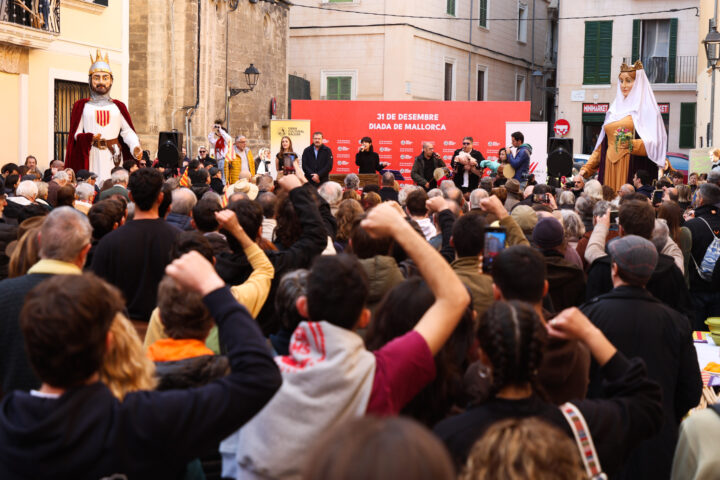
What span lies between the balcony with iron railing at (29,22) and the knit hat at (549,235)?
13.6 metres

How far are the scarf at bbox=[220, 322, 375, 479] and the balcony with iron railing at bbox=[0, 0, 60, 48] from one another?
15.5 m

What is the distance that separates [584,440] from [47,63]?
17.4 m

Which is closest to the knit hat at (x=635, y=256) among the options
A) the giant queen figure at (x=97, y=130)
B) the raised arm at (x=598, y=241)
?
Answer: the raised arm at (x=598, y=241)

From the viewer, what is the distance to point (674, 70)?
33438 millimetres

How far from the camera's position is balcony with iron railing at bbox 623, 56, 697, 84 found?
110 feet

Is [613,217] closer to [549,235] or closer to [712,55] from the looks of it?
[549,235]

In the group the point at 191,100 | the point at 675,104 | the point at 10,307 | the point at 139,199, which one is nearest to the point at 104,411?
the point at 10,307

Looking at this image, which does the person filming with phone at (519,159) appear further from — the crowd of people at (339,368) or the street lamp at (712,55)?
the crowd of people at (339,368)

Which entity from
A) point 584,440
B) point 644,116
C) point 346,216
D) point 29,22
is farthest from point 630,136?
point 584,440

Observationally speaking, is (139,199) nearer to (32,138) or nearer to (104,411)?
(104,411)

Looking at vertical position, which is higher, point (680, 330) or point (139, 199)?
point (139, 199)

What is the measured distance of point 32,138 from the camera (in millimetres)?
18047

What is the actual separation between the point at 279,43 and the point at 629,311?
26089 mm

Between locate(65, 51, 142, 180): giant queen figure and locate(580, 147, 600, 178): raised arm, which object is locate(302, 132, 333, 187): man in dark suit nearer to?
locate(65, 51, 142, 180): giant queen figure
